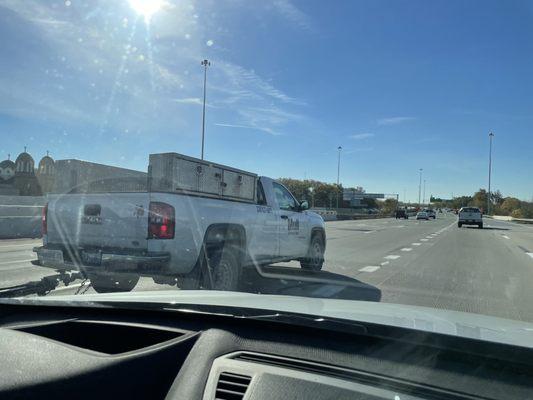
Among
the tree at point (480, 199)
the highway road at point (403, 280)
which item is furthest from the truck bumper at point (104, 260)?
the tree at point (480, 199)

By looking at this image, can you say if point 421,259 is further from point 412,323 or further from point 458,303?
point 412,323

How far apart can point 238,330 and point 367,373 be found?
81 centimetres

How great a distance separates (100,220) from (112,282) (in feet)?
3.45

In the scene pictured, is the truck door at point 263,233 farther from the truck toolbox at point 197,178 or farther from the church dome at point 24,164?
the church dome at point 24,164

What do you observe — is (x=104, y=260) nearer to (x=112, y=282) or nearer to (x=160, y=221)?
(x=160, y=221)

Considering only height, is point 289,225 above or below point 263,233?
above

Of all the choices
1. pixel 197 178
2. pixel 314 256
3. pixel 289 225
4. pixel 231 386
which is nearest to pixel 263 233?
pixel 289 225

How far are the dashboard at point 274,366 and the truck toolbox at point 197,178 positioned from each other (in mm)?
4093

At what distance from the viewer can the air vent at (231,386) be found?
218 cm

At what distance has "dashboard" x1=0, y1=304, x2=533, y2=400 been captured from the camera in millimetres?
2158

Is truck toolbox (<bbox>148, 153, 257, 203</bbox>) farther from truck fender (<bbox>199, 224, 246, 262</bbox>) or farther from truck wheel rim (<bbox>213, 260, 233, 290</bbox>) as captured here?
truck wheel rim (<bbox>213, 260, 233, 290</bbox>)

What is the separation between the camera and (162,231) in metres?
6.72

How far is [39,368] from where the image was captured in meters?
2.30

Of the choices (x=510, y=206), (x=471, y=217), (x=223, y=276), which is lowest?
(x=223, y=276)
